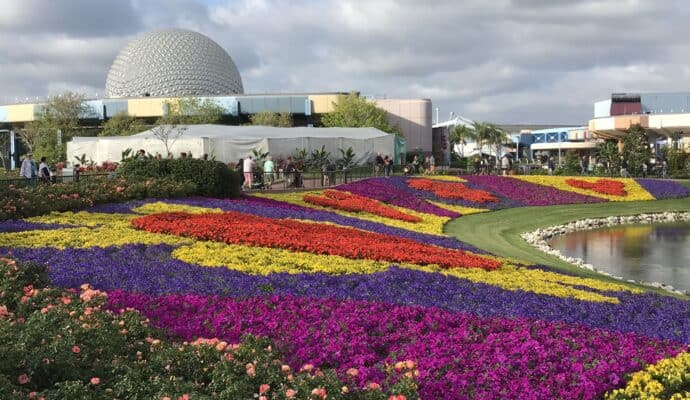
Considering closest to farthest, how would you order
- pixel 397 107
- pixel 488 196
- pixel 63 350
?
1. pixel 63 350
2. pixel 488 196
3. pixel 397 107

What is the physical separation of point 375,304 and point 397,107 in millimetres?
68867

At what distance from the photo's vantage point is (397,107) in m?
75.1

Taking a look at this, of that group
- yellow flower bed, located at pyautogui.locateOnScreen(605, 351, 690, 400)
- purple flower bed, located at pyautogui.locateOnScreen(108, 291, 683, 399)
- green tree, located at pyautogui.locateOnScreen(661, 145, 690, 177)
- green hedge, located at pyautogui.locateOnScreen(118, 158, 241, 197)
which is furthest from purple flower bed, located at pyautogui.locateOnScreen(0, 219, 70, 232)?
green tree, located at pyautogui.locateOnScreen(661, 145, 690, 177)

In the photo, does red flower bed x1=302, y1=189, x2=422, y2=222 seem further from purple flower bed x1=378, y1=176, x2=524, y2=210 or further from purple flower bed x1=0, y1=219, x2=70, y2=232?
purple flower bed x1=0, y1=219, x2=70, y2=232

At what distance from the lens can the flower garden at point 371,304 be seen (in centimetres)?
541

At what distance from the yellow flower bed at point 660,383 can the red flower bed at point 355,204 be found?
1383 centimetres

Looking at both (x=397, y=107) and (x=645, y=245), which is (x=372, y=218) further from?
(x=397, y=107)

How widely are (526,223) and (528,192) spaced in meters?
6.97

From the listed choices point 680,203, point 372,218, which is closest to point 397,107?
point 680,203

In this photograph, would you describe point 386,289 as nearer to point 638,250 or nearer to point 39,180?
point 638,250

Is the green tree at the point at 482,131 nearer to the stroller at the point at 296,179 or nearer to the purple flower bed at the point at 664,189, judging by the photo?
the purple flower bed at the point at 664,189

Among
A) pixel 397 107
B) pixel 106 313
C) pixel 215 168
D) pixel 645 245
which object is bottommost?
pixel 645 245

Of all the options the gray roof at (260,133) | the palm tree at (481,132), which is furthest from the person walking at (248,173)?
the palm tree at (481,132)

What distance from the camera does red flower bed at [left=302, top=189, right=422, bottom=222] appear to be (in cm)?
1982
